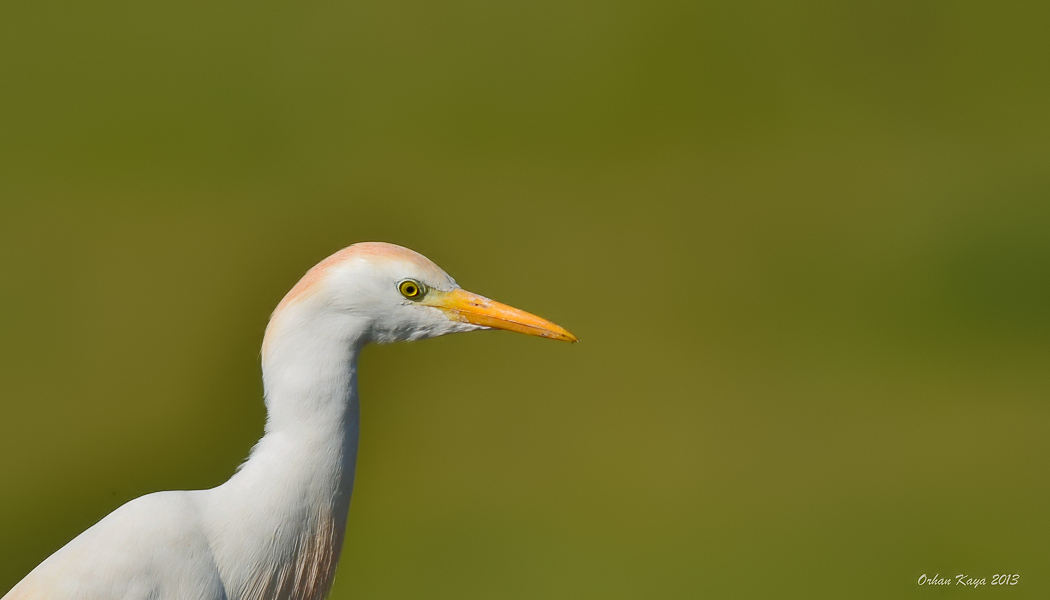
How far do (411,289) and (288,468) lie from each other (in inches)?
7.5

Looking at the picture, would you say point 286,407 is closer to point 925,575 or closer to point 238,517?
point 238,517

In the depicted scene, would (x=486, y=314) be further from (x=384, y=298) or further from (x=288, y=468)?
(x=288, y=468)

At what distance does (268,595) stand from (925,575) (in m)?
1.56

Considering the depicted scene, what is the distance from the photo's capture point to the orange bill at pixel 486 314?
2.95 feet

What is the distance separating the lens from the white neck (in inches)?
33.4

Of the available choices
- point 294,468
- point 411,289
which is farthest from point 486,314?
point 294,468

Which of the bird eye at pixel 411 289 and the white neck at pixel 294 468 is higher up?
the bird eye at pixel 411 289

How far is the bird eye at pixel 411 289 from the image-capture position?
872 millimetres

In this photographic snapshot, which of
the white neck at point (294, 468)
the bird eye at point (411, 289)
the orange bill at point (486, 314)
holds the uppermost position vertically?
the bird eye at point (411, 289)

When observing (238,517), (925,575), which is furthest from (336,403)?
(925,575)

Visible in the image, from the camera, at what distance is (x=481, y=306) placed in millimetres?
915

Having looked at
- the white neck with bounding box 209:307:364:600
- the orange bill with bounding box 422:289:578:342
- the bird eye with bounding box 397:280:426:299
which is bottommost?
the white neck with bounding box 209:307:364:600

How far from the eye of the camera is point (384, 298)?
2.84 ft

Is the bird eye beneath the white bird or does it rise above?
above
